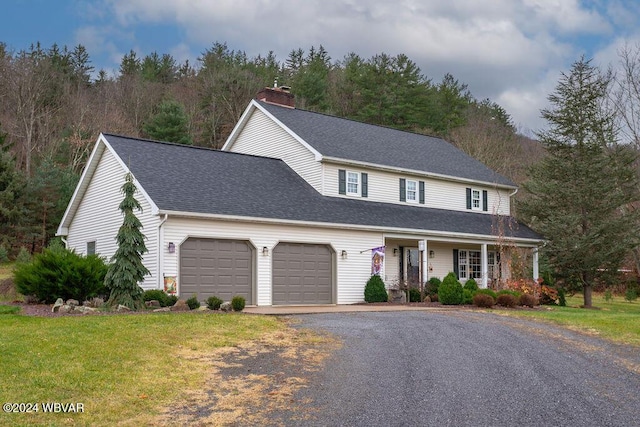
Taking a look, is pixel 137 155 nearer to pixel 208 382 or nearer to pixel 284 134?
pixel 284 134

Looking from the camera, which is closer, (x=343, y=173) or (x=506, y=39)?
(x=506, y=39)

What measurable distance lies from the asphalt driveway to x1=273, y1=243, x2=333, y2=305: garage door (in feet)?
23.9

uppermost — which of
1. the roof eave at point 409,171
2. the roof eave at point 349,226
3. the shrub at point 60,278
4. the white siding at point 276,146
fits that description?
the white siding at point 276,146

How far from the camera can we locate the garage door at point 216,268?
63.9 ft

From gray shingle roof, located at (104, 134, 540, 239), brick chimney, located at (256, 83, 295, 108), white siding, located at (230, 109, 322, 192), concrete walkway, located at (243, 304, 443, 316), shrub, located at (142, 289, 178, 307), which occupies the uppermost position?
brick chimney, located at (256, 83, 295, 108)

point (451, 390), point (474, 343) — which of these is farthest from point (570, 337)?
point (451, 390)

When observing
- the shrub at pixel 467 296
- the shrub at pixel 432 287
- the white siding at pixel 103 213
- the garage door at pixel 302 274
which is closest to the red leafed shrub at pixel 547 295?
the shrub at pixel 432 287

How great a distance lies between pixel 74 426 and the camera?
7.20 meters

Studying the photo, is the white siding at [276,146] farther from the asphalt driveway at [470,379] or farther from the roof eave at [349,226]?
the asphalt driveway at [470,379]

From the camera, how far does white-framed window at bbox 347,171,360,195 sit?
2623 centimetres

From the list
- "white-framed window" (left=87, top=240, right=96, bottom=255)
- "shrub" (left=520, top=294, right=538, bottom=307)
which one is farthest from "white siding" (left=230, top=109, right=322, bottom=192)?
"shrub" (left=520, top=294, right=538, bottom=307)

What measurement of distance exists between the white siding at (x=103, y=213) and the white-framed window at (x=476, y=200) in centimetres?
1676

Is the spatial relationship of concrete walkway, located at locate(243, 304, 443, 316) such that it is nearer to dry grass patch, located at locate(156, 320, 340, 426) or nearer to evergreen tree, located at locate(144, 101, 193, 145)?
dry grass patch, located at locate(156, 320, 340, 426)

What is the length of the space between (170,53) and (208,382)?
5445cm
